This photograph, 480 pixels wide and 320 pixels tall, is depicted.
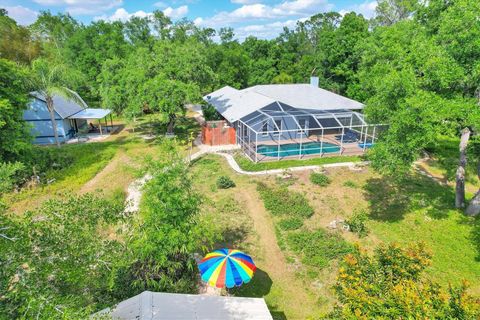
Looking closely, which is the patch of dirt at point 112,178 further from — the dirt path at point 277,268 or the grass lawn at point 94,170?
the dirt path at point 277,268

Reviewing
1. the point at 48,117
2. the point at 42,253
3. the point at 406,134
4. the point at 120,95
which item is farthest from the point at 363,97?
the point at 42,253

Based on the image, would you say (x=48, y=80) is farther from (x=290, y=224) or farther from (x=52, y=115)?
(x=290, y=224)

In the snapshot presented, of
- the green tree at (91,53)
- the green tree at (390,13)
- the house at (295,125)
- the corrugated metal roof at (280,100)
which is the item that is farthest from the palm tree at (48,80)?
the green tree at (390,13)

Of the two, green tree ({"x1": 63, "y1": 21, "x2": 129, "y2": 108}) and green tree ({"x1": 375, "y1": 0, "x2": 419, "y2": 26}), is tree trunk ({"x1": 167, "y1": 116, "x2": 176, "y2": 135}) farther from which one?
green tree ({"x1": 375, "y1": 0, "x2": 419, "y2": 26})

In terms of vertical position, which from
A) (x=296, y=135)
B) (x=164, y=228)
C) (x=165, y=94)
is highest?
(x=165, y=94)

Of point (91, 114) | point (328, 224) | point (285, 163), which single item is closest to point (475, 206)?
point (328, 224)

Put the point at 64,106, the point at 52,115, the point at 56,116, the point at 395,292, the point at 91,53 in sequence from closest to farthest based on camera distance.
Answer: the point at 395,292 < the point at 52,115 < the point at 56,116 < the point at 64,106 < the point at 91,53
